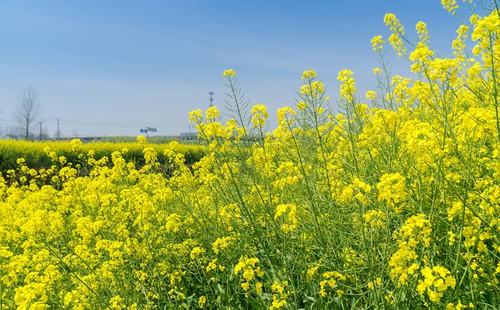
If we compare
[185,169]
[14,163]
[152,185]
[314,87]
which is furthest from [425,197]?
[14,163]

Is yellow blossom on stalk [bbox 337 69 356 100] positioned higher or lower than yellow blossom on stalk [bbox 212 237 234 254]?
higher

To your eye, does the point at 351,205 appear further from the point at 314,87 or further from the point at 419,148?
the point at 314,87

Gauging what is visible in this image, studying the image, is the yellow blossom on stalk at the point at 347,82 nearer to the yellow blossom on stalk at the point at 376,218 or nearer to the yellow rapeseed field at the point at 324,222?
the yellow rapeseed field at the point at 324,222

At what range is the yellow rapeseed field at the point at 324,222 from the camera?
2.12m

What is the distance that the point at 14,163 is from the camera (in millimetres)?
10938

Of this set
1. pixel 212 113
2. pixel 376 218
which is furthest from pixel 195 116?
pixel 376 218

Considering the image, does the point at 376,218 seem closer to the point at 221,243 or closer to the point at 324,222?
the point at 324,222

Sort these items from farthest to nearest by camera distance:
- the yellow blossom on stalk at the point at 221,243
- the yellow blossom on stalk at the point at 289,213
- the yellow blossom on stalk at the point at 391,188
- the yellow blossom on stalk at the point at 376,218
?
1. the yellow blossom on stalk at the point at 221,243
2. the yellow blossom on stalk at the point at 289,213
3. the yellow blossom on stalk at the point at 376,218
4. the yellow blossom on stalk at the point at 391,188

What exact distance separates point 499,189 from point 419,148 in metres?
0.38

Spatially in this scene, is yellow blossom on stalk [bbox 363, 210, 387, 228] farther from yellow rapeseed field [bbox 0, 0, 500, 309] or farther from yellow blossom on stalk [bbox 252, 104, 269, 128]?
yellow blossom on stalk [bbox 252, 104, 269, 128]

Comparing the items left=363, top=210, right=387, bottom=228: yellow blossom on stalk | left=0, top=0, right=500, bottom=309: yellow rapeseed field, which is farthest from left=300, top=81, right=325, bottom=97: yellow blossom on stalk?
left=363, top=210, right=387, bottom=228: yellow blossom on stalk

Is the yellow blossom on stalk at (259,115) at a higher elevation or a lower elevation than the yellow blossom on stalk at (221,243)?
higher

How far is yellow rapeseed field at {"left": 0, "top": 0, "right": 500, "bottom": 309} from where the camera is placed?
212cm

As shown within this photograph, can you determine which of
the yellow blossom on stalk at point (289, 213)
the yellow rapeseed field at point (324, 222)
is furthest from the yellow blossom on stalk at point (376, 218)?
the yellow blossom on stalk at point (289, 213)
